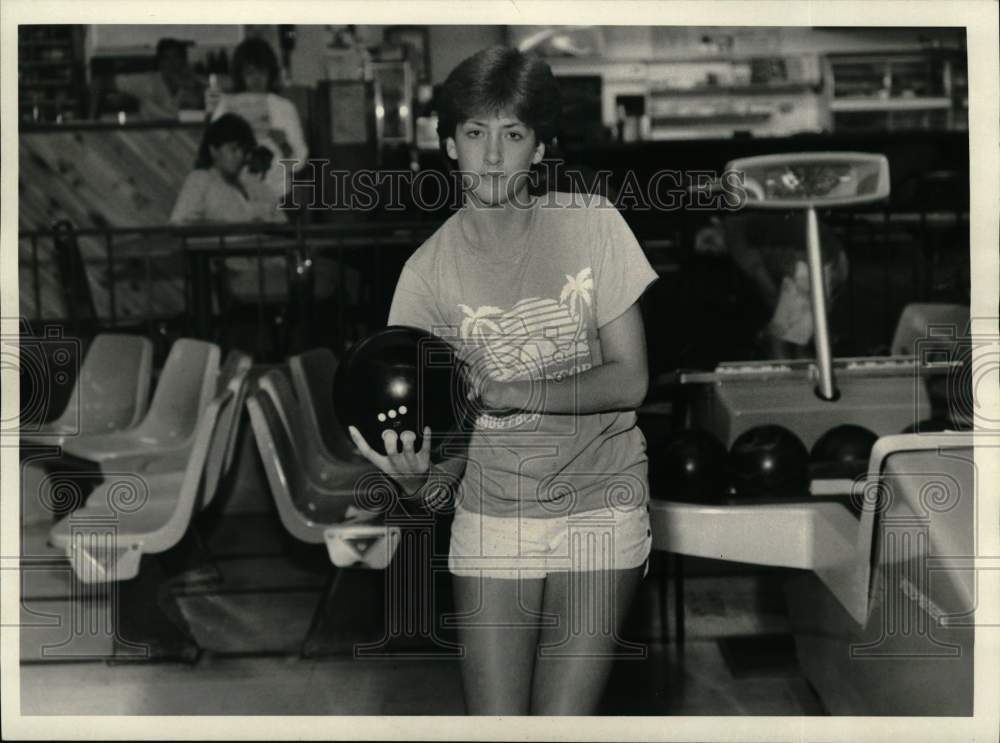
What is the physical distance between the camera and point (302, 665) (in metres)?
3.03

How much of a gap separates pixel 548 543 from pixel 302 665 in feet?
4.59

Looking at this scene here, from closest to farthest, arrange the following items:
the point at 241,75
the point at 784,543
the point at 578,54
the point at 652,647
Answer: the point at 784,543 → the point at 652,647 → the point at 241,75 → the point at 578,54

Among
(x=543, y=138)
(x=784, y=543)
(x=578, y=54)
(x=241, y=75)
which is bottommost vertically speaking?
(x=784, y=543)

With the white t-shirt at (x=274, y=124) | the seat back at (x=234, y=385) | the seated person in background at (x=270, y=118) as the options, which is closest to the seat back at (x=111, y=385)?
the seat back at (x=234, y=385)

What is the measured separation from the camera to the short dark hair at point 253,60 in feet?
17.6

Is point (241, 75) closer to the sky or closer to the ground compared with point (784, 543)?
closer to the sky

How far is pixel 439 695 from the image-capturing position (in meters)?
2.90

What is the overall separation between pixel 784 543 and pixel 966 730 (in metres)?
0.49

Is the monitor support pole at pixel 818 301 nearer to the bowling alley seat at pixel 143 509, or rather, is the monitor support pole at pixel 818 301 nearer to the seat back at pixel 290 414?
the seat back at pixel 290 414

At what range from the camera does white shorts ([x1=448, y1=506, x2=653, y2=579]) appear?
5.97ft

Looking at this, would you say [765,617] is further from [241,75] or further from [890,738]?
[241,75]

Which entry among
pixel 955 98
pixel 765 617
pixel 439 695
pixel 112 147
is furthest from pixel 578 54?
pixel 439 695

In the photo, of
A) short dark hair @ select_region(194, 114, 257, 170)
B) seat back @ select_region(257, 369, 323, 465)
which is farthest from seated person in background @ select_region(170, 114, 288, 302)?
seat back @ select_region(257, 369, 323, 465)

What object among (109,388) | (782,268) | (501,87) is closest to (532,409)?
(501,87)
